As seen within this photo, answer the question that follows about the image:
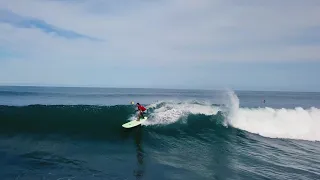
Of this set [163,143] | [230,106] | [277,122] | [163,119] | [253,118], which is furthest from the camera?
[277,122]

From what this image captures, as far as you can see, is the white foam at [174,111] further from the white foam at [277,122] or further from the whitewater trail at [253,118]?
the white foam at [277,122]

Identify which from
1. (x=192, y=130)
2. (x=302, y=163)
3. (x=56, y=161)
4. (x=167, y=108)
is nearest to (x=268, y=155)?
(x=302, y=163)

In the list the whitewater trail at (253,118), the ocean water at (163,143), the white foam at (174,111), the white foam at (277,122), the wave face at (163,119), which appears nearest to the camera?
the ocean water at (163,143)

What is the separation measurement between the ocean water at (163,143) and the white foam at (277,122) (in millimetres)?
73

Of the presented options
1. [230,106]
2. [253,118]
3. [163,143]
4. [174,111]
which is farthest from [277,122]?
[163,143]

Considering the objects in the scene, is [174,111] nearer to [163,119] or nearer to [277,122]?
[163,119]

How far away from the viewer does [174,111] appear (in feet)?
61.9

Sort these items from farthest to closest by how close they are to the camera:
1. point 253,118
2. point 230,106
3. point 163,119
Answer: point 253,118
point 230,106
point 163,119

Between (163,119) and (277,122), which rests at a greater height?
(163,119)

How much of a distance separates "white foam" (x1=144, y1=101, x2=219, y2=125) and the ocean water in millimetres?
68

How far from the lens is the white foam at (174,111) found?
17.4 m

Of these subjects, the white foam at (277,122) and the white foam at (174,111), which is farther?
the white foam at (277,122)

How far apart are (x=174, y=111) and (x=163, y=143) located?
16.6 ft

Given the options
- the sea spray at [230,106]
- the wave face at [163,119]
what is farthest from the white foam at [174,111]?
the sea spray at [230,106]
